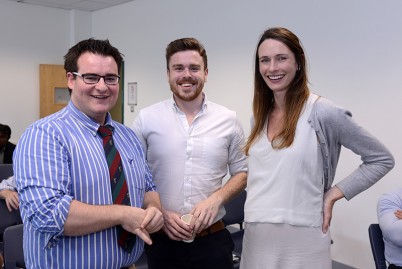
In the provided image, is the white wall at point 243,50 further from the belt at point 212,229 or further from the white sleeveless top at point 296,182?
the white sleeveless top at point 296,182

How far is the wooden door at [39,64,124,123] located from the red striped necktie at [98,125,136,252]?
210 inches

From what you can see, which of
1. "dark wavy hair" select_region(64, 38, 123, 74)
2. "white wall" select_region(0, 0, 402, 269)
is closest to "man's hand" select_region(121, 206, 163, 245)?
"dark wavy hair" select_region(64, 38, 123, 74)

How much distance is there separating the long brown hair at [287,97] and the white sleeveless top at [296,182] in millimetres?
26

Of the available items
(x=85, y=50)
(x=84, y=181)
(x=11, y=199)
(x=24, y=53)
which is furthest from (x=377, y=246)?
(x=24, y=53)

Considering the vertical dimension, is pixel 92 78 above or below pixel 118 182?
above

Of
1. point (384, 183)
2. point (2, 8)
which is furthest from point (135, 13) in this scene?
point (384, 183)

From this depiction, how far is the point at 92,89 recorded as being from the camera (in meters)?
1.44

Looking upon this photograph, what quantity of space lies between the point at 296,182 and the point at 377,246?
1.34 metres

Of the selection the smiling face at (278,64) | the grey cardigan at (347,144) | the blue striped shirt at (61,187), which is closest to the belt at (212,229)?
the blue striped shirt at (61,187)

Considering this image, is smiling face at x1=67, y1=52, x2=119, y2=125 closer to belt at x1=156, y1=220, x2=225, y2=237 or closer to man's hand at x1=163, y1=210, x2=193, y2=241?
man's hand at x1=163, y1=210, x2=193, y2=241

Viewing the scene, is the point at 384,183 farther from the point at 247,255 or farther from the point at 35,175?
the point at 35,175

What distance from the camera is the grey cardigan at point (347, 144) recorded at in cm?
151

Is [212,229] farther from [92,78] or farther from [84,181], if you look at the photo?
[92,78]

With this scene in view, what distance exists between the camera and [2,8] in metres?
6.33
